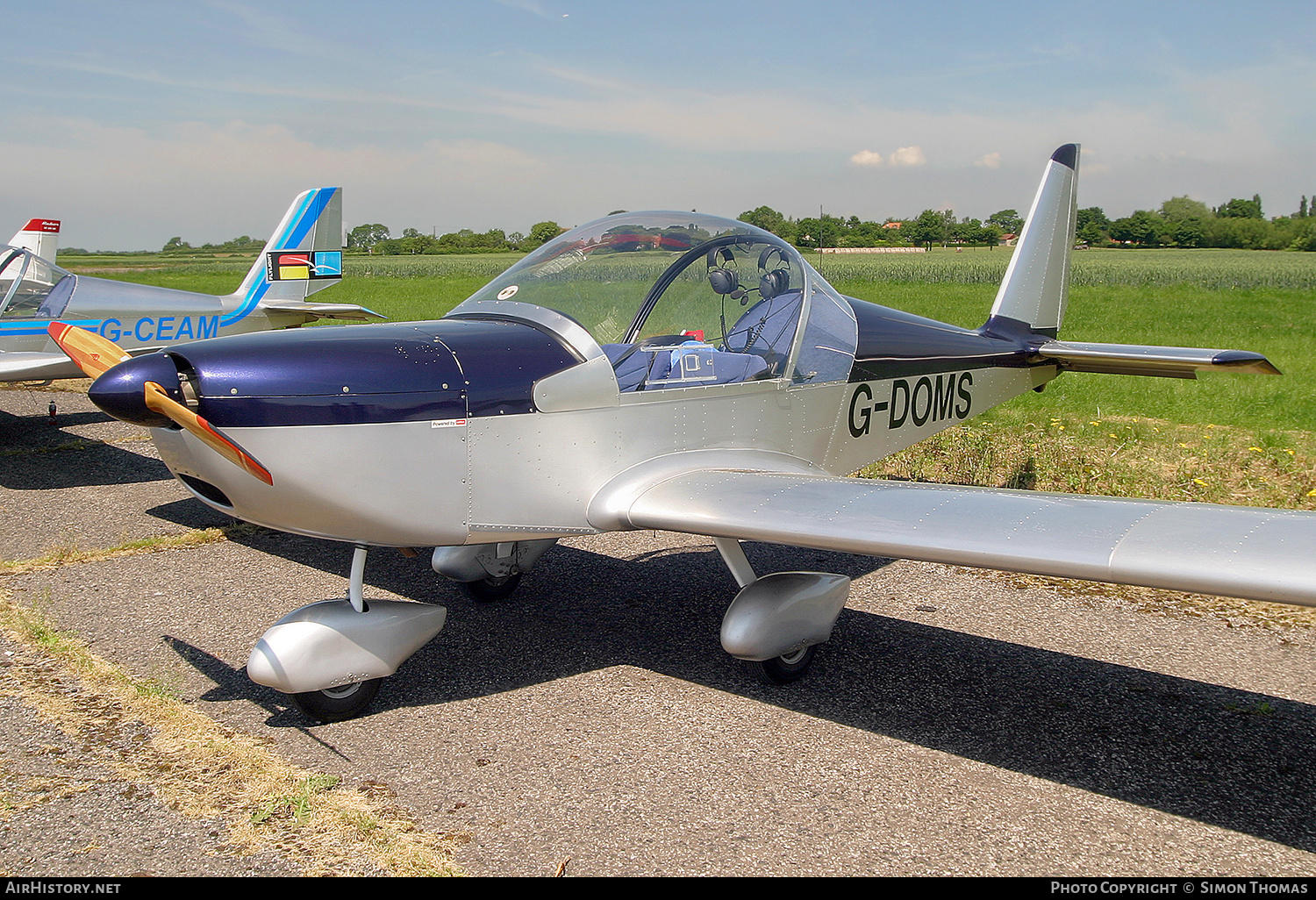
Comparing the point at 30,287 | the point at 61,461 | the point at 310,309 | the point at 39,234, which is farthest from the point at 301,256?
the point at 39,234

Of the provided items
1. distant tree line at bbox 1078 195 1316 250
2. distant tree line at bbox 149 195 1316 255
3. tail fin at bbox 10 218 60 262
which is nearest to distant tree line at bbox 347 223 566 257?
distant tree line at bbox 149 195 1316 255

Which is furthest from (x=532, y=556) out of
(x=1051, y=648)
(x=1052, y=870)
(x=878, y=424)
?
(x=1052, y=870)

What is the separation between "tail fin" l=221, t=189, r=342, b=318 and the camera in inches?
480

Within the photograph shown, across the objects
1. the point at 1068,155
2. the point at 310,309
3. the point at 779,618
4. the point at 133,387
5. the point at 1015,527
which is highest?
the point at 1068,155

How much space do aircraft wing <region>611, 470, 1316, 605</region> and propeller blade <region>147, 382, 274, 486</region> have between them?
1.47m

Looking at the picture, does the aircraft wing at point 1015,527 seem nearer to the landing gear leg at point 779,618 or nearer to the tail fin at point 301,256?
the landing gear leg at point 779,618

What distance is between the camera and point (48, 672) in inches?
168

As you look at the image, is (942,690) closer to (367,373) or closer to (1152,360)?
(367,373)

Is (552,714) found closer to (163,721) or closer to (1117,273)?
(163,721)

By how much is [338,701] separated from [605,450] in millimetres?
1497

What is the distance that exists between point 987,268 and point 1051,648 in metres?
44.7

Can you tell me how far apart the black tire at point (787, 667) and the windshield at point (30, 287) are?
8974 millimetres

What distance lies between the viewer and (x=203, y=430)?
3348 millimetres
